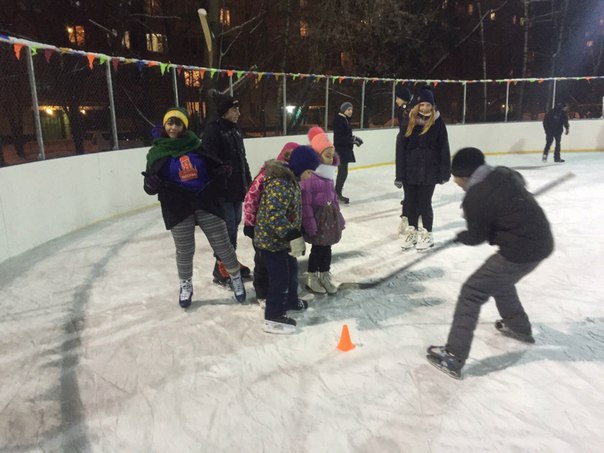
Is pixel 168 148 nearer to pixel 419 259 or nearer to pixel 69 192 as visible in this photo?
pixel 419 259

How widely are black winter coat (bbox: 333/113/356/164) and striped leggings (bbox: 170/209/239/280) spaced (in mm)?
3879

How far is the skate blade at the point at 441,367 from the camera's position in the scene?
2.53 metres

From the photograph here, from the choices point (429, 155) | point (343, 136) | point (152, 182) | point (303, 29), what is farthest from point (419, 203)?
point (303, 29)

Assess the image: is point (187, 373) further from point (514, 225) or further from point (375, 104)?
point (375, 104)

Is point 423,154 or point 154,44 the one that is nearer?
point 423,154

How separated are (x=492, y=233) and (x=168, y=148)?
2012 millimetres

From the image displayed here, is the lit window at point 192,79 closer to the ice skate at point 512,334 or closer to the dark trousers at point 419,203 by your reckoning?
the dark trousers at point 419,203

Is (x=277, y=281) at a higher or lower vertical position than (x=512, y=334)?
higher

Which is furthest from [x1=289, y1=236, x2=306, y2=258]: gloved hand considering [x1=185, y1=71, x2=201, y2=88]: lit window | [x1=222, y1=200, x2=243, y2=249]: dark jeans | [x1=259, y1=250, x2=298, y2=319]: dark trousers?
[x1=185, y1=71, x2=201, y2=88]: lit window

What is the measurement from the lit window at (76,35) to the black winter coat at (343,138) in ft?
43.3

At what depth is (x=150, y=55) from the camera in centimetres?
1989

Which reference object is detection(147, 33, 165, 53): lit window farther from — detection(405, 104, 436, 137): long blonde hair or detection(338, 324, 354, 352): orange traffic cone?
detection(338, 324, 354, 352): orange traffic cone

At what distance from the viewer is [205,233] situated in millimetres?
3336

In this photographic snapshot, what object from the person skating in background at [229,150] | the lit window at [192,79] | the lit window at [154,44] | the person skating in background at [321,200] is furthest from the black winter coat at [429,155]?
the lit window at [154,44]
